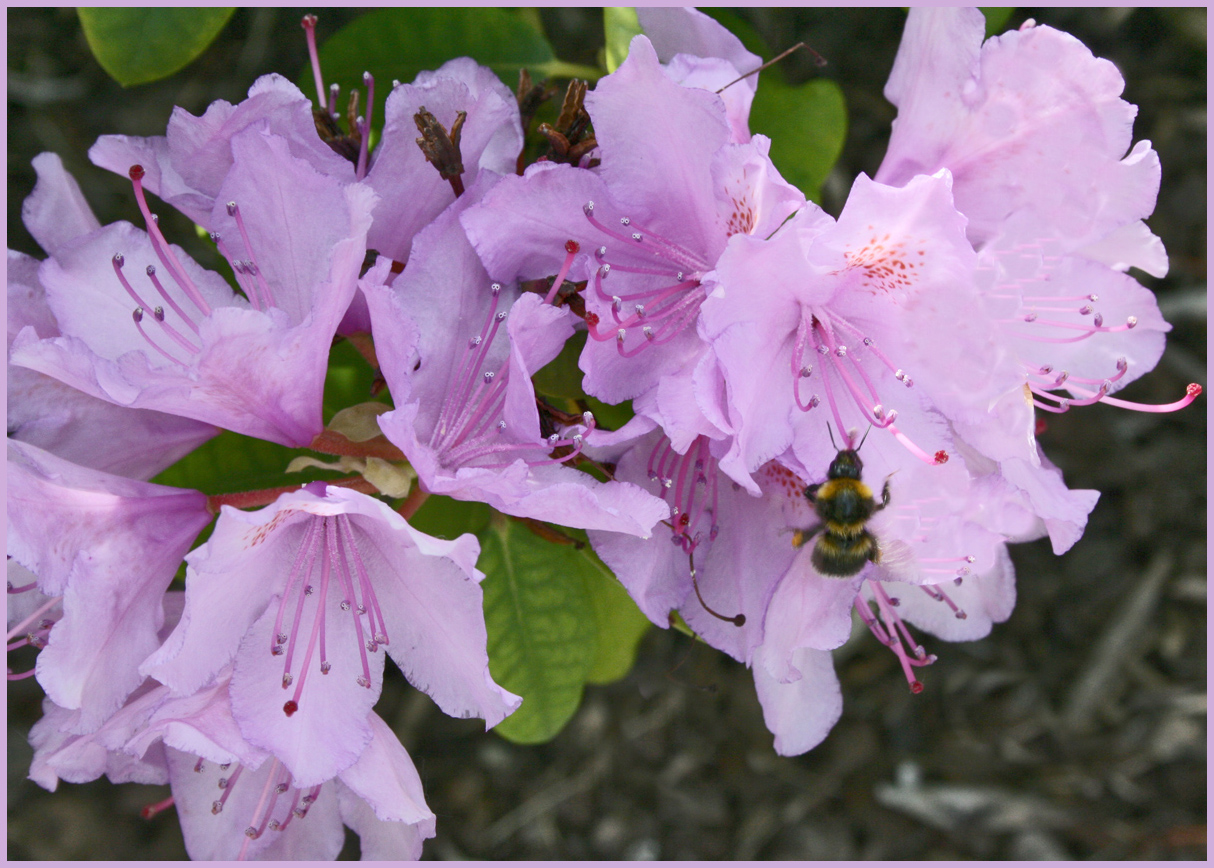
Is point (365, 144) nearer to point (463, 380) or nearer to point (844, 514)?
point (463, 380)

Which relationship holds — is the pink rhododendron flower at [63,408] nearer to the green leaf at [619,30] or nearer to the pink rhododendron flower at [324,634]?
the pink rhododendron flower at [324,634]

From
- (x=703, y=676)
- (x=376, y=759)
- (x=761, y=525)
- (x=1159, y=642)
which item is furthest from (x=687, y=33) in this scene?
(x=1159, y=642)

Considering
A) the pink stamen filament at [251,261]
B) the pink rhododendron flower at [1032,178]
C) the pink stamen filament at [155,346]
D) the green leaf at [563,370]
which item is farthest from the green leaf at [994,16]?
the pink stamen filament at [155,346]

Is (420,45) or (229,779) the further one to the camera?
(420,45)

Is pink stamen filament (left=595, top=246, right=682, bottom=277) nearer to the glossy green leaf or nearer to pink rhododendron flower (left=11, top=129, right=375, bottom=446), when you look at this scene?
pink rhododendron flower (left=11, top=129, right=375, bottom=446)

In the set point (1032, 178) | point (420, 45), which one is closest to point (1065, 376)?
point (1032, 178)

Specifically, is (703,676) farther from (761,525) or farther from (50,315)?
(50,315)

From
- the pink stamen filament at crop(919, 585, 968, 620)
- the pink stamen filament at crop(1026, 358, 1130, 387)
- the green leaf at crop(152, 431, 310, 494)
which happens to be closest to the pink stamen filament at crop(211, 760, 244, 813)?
the green leaf at crop(152, 431, 310, 494)
